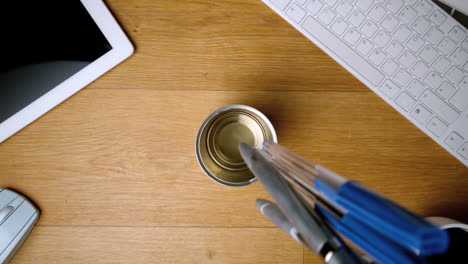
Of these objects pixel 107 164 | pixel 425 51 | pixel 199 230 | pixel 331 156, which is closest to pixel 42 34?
pixel 107 164

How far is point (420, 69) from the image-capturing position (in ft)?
1.73

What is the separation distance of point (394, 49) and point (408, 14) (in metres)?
0.06

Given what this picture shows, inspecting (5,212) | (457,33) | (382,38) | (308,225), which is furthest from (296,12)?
(5,212)

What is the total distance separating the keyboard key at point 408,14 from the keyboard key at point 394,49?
0.04 meters

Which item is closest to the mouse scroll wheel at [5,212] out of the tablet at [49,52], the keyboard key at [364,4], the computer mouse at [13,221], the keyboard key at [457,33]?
the computer mouse at [13,221]

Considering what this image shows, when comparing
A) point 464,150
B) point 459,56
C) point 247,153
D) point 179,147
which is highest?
point 459,56

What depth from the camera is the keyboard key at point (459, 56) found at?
0.52 m

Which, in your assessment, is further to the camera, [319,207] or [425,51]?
[425,51]

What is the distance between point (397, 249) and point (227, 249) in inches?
15.3

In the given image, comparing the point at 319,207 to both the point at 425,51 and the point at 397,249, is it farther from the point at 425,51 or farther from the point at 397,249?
the point at 425,51

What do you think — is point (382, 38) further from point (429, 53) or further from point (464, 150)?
point (464, 150)

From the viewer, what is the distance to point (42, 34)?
52 centimetres

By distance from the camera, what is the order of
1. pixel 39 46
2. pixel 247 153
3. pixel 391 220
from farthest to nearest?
pixel 39 46 < pixel 247 153 < pixel 391 220

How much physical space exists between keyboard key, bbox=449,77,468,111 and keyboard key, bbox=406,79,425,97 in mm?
49
